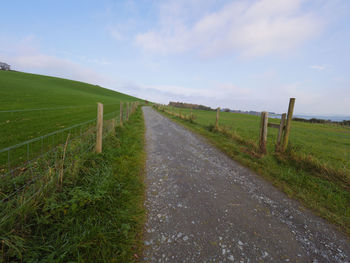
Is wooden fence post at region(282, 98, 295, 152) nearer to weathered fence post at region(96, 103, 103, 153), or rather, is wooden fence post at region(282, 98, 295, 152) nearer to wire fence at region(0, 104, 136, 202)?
weathered fence post at region(96, 103, 103, 153)

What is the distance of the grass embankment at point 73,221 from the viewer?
1740 mm

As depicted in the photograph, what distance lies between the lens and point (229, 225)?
2.47m

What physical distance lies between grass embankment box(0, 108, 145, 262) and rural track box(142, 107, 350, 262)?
1.11 feet

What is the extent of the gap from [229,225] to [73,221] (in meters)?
2.55

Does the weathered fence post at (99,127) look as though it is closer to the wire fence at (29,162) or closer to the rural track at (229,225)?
the wire fence at (29,162)

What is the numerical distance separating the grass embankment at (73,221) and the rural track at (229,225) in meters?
0.34

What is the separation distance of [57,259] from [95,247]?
39 cm

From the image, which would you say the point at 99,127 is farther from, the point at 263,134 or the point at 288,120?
the point at 288,120

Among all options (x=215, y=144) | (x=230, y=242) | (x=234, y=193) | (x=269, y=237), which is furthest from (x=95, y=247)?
(x=215, y=144)

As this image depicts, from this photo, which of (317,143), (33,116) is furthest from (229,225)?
(33,116)

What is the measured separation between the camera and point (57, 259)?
1.63m

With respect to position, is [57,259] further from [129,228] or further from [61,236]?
[129,228]

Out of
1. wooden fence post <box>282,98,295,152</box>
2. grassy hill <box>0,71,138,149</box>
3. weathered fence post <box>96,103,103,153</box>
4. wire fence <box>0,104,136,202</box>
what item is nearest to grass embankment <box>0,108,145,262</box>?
wire fence <box>0,104,136,202</box>

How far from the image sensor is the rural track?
6.61 ft
